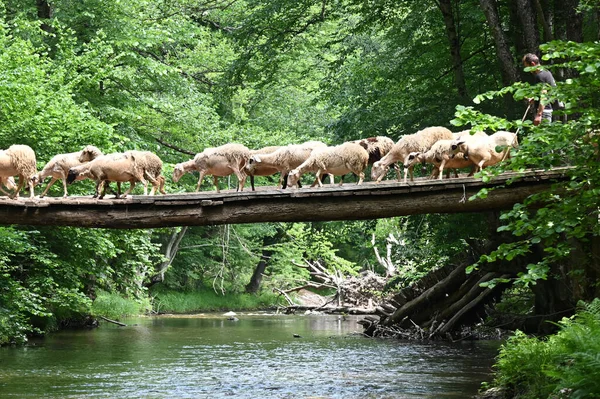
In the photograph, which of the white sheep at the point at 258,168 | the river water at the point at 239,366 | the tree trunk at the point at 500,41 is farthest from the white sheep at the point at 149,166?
the tree trunk at the point at 500,41

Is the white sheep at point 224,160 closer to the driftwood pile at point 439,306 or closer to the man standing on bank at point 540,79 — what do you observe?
the man standing on bank at point 540,79

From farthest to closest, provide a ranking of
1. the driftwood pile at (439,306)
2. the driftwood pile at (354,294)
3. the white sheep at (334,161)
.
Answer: the driftwood pile at (354,294)
the driftwood pile at (439,306)
the white sheep at (334,161)

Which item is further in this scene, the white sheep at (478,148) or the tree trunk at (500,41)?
the tree trunk at (500,41)

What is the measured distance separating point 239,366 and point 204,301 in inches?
912

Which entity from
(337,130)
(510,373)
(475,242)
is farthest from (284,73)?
(510,373)

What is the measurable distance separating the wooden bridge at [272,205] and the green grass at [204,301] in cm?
2361

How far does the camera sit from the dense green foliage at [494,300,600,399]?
707cm

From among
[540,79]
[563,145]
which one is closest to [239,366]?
[540,79]

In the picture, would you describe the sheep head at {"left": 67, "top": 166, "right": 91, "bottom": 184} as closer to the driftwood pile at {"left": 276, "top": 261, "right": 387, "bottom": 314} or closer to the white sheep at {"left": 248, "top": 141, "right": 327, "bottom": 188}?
the white sheep at {"left": 248, "top": 141, "right": 327, "bottom": 188}

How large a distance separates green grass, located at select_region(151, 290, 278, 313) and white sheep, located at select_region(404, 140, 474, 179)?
23912 millimetres

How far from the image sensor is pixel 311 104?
999 inches

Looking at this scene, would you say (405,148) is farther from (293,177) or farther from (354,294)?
(354,294)

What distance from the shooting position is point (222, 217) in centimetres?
1211

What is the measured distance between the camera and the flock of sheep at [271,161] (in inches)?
501
